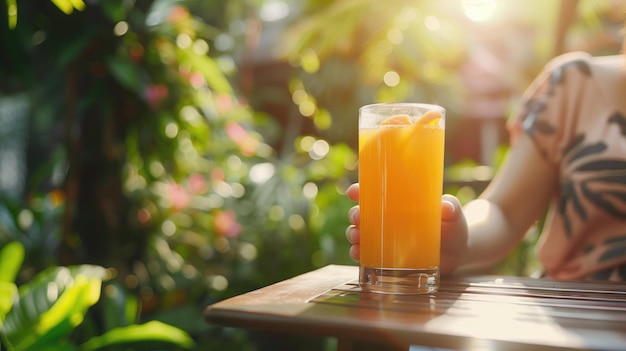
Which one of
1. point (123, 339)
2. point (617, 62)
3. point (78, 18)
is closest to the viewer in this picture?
point (617, 62)

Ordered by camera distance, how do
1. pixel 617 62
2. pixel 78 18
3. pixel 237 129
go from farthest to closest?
pixel 237 129, pixel 78 18, pixel 617 62

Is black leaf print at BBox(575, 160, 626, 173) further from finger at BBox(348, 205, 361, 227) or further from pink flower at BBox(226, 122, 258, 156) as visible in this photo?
pink flower at BBox(226, 122, 258, 156)

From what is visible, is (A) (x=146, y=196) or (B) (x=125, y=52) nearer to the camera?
(B) (x=125, y=52)

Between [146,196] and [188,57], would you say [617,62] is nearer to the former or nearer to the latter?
[188,57]

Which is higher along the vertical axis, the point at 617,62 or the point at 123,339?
the point at 617,62

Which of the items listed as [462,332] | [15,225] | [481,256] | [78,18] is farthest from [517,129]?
[15,225]

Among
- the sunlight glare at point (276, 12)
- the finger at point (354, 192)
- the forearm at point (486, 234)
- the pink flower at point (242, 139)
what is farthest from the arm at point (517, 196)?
the sunlight glare at point (276, 12)

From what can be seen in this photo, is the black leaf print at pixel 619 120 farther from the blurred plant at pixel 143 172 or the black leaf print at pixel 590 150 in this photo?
the blurred plant at pixel 143 172

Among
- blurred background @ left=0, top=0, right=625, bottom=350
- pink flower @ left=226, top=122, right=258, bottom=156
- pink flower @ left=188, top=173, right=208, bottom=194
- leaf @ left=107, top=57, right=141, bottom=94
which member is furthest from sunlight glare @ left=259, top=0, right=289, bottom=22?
leaf @ left=107, top=57, right=141, bottom=94
